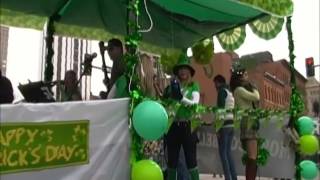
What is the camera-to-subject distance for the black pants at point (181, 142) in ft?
19.5

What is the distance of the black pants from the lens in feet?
19.5

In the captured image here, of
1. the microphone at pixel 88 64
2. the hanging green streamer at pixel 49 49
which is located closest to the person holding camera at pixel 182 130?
the microphone at pixel 88 64

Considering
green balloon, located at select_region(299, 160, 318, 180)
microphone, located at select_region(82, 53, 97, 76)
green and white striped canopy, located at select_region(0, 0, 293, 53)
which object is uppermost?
green and white striped canopy, located at select_region(0, 0, 293, 53)

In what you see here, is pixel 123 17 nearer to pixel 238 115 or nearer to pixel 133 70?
pixel 238 115

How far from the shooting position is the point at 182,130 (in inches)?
234

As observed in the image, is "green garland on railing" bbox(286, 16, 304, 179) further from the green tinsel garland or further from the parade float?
the green tinsel garland

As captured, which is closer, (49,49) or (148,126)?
(148,126)

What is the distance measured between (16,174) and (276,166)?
5.41 meters

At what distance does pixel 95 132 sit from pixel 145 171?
639 millimetres

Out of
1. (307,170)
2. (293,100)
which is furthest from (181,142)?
(307,170)

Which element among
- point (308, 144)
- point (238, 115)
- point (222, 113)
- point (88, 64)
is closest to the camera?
point (222, 113)

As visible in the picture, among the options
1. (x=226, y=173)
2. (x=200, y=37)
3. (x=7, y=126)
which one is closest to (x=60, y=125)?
(x=7, y=126)

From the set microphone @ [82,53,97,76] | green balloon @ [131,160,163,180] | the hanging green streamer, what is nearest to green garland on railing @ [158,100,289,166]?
green balloon @ [131,160,163,180]

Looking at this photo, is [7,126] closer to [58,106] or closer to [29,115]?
[29,115]
